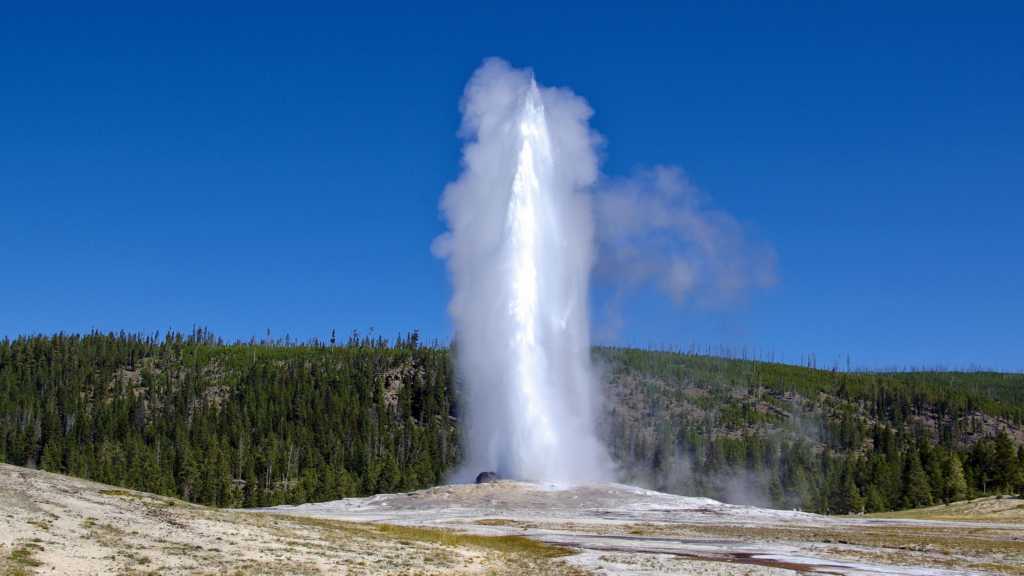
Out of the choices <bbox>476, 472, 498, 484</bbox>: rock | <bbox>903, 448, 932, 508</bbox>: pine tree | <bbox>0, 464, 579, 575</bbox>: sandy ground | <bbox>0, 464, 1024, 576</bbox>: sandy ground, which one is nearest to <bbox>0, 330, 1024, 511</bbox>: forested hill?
<bbox>903, 448, 932, 508</bbox>: pine tree

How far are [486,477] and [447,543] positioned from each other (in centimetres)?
2647

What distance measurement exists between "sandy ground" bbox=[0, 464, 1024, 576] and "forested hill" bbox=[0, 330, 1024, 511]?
47.3m

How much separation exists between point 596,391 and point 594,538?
32.9m

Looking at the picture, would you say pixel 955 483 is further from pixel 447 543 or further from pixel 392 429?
pixel 392 429

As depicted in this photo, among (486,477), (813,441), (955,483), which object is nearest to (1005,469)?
(955,483)

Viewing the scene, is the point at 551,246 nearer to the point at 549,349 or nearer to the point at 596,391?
the point at 549,349

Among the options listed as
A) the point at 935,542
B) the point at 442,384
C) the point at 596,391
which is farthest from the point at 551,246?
the point at 442,384

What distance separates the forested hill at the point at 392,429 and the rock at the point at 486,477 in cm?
3114

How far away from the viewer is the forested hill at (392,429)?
86812 millimetres

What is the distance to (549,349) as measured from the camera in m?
61.0

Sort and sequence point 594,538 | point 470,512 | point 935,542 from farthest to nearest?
point 470,512
point 594,538
point 935,542

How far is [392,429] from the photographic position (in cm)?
13125

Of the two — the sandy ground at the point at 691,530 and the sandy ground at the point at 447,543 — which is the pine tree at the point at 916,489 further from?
the sandy ground at the point at 447,543

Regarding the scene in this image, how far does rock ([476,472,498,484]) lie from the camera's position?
5493 centimetres
